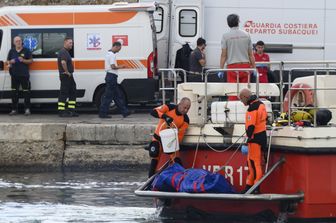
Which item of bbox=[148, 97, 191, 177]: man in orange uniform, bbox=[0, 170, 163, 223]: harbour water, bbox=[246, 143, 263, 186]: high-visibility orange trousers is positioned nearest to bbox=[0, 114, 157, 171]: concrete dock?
bbox=[0, 170, 163, 223]: harbour water

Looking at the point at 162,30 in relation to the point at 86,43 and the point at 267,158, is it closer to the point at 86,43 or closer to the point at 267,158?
the point at 86,43

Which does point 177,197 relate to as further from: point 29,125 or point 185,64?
point 185,64

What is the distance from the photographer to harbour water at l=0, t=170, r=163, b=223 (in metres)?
11.8

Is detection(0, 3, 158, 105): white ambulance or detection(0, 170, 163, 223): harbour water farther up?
detection(0, 3, 158, 105): white ambulance

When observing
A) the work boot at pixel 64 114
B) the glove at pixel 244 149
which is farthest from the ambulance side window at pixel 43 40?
the glove at pixel 244 149

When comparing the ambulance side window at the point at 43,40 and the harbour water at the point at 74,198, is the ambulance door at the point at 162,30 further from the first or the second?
the harbour water at the point at 74,198

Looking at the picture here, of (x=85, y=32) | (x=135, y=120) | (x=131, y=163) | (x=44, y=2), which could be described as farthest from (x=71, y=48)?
(x=44, y=2)

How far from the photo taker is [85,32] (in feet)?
63.4

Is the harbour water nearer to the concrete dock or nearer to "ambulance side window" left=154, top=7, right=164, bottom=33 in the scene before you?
the concrete dock

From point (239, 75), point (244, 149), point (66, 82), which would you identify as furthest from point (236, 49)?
point (66, 82)

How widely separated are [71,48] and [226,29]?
11.5ft

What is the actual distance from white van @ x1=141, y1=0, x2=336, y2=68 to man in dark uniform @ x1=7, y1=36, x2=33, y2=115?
336 cm

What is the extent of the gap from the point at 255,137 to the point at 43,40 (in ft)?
31.5

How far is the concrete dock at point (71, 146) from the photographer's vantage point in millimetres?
16297
